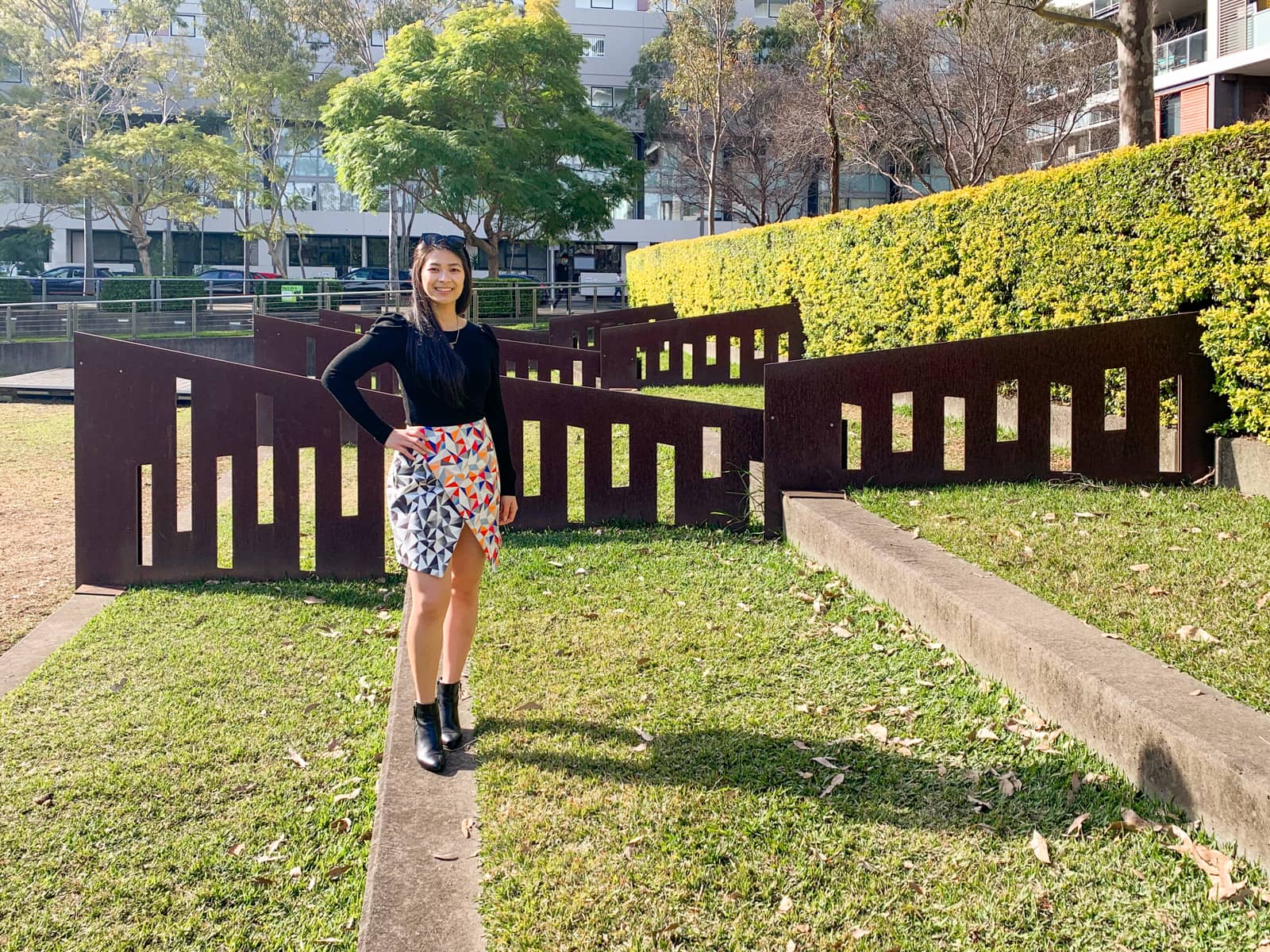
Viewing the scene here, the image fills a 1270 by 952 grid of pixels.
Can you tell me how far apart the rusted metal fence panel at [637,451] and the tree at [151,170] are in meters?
36.2

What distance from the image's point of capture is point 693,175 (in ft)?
158

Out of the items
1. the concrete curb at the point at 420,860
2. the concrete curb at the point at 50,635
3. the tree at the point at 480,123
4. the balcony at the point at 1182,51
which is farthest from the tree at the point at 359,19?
the concrete curb at the point at 420,860

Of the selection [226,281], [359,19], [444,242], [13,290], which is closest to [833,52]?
[444,242]

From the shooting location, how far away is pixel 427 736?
4.12 metres

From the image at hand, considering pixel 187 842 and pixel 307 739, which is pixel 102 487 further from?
pixel 187 842

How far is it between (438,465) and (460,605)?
50cm

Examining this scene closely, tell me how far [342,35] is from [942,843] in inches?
1803

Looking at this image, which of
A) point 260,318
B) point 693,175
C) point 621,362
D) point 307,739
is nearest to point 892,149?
point 693,175

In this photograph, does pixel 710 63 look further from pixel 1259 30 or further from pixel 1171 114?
pixel 1259 30

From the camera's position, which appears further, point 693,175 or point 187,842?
point 693,175

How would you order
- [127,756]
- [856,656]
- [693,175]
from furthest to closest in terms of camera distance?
1. [693,175]
2. [856,656]
3. [127,756]

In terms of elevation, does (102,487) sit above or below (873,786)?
above

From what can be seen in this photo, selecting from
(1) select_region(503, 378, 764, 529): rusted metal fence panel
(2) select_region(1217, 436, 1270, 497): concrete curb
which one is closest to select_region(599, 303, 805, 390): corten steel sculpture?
(1) select_region(503, 378, 764, 529): rusted metal fence panel

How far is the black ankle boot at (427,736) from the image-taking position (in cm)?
406
